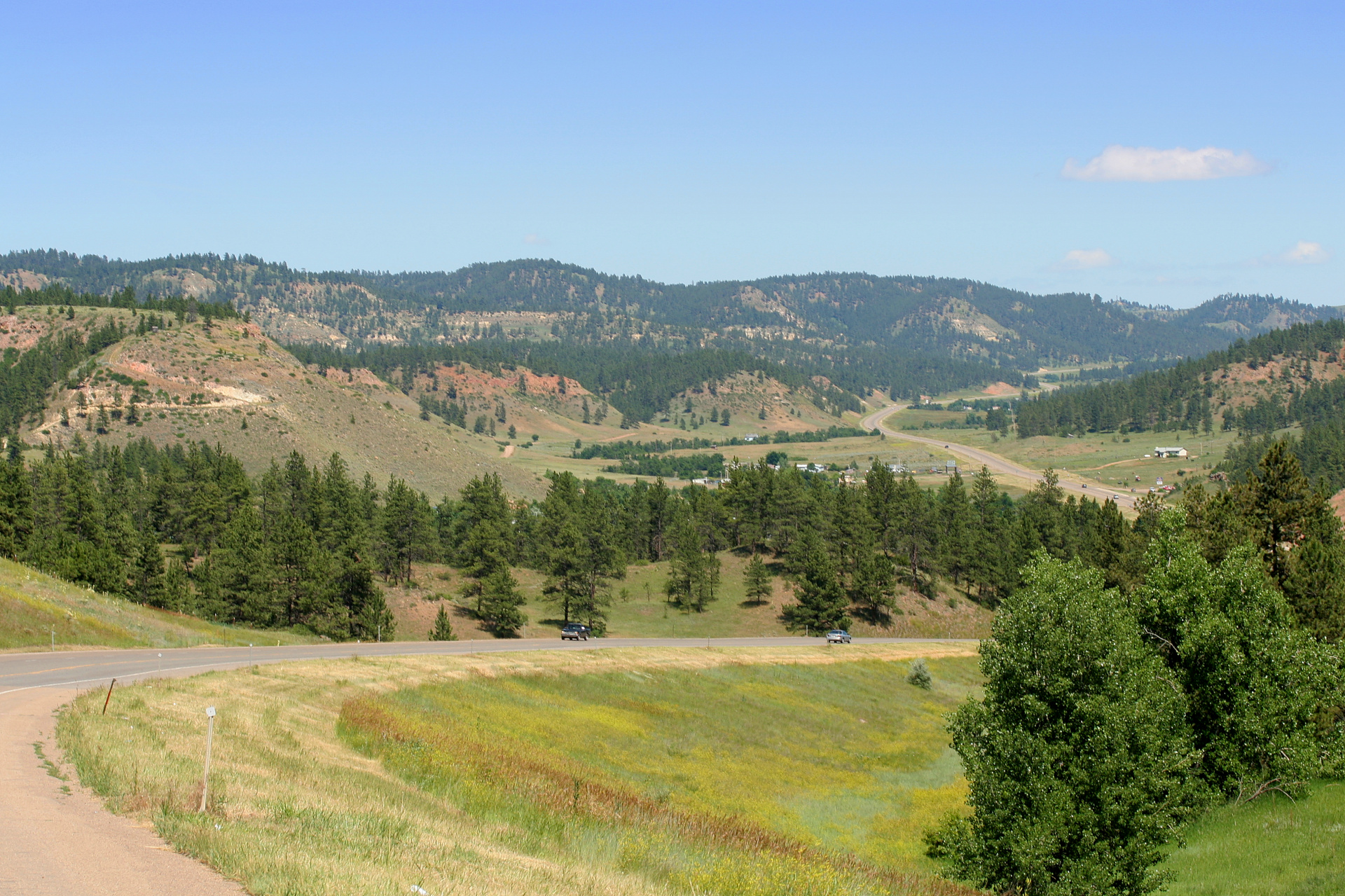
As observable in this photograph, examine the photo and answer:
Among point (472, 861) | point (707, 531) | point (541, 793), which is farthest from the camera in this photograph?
point (707, 531)

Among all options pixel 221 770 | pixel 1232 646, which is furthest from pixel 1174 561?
pixel 221 770

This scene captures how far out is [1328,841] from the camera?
94.0 feet

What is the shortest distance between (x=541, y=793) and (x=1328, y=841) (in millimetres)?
23357

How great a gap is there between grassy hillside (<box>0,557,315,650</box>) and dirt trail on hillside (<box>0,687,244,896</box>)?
99.0ft

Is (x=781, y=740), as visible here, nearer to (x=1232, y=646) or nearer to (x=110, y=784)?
(x=1232, y=646)

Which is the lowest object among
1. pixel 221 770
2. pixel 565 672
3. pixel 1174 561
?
pixel 565 672

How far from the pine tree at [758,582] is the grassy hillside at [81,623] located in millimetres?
55777

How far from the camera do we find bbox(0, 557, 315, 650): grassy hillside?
45000 mm

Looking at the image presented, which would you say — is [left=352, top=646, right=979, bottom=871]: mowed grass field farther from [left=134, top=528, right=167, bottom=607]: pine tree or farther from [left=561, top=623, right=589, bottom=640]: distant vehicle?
[left=134, top=528, right=167, bottom=607]: pine tree

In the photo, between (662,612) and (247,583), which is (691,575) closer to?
(662,612)

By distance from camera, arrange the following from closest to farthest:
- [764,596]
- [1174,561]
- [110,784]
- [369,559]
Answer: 1. [110,784]
2. [1174,561]
3. [369,559]
4. [764,596]

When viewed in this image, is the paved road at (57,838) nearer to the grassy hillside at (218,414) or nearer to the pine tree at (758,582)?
the pine tree at (758,582)

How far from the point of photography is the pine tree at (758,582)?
356 ft

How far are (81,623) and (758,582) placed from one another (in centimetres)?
7287
